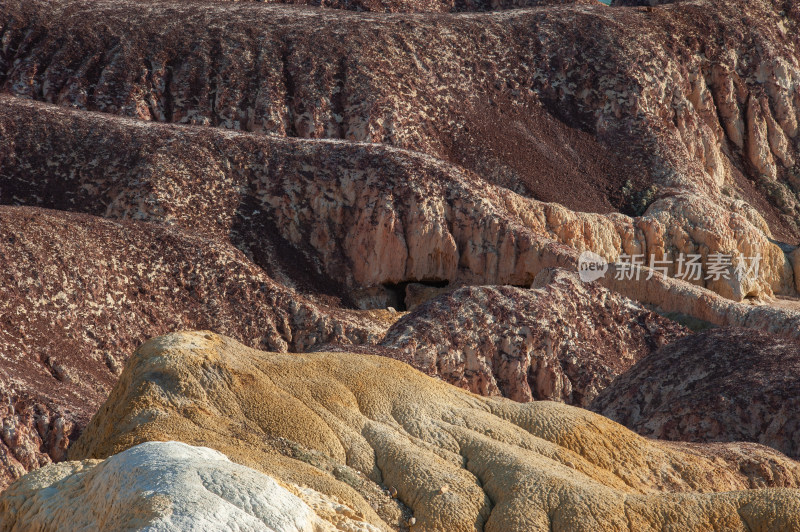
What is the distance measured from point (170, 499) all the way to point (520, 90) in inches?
1974

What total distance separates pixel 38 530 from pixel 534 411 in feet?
26.0

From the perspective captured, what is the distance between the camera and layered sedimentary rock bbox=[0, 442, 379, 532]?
950cm

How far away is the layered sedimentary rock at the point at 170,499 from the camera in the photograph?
9.50 m

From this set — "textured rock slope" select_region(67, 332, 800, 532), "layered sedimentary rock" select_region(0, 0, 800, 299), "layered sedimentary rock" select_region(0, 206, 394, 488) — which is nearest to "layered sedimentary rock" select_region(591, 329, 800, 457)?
"textured rock slope" select_region(67, 332, 800, 532)

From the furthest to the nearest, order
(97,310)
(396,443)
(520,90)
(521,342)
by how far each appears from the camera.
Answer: (520,90), (521,342), (97,310), (396,443)

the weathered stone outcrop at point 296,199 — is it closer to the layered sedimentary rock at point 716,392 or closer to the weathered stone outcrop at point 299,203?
the weathered stone outcrop at point 299,203

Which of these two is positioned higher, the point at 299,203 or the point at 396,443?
the point at 396,443

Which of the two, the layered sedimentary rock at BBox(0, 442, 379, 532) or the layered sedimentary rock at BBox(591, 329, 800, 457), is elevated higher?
the layered sedimentary rock at BBox(0, 442, 379, 532)

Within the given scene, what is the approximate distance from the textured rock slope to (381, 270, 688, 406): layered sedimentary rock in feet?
39.4

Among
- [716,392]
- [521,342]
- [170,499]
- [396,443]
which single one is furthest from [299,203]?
[170,499]

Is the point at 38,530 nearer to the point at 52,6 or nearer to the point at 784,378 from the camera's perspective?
the point at 784,378

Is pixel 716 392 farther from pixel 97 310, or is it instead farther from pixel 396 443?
pixel 97 310

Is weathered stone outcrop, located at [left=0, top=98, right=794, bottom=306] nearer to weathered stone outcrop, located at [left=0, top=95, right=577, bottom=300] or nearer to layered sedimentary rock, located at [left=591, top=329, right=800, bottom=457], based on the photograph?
weathered stone outcrop, located at [left=0, top=95, right=577, bottom=300]

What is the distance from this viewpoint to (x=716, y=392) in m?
24.8
